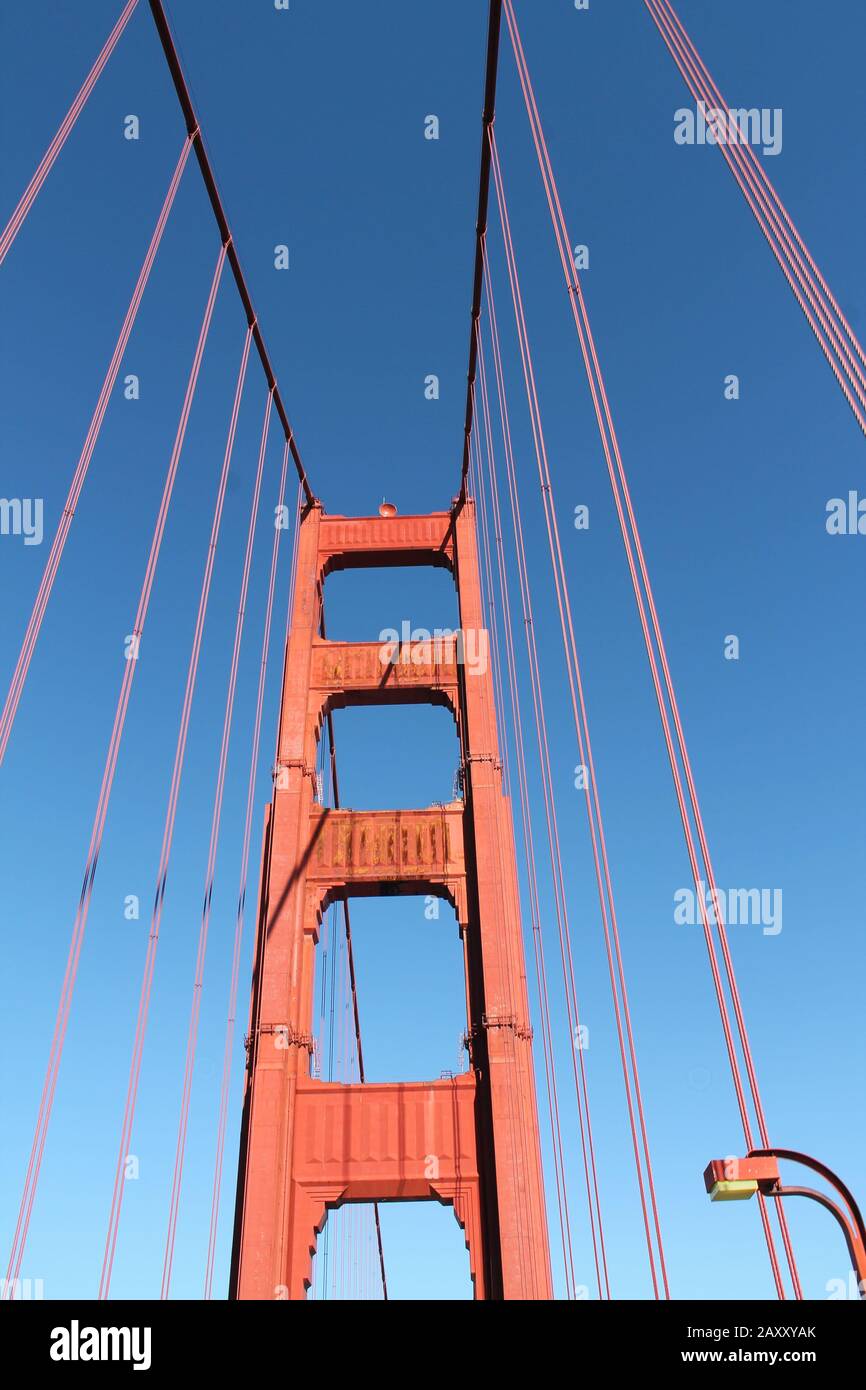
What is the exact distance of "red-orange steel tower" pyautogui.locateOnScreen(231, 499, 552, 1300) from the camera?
17.7 metres

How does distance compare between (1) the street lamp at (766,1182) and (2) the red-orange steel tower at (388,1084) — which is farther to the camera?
(2) the red-orange steel tower at (388,1084)

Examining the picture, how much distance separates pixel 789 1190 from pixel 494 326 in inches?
856

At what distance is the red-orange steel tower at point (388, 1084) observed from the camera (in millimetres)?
17688

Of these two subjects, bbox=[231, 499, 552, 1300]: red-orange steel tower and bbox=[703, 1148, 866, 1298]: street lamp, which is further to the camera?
bbox=[231, 499, 552, 1300]: red-orange steel tower

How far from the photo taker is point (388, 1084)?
770 inches

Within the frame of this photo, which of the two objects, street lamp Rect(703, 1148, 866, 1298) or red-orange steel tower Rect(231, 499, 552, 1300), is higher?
red-orange steel tower Rect(231, 499, 552, 1300)

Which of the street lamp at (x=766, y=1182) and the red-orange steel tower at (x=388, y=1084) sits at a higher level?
the red-orange steel tower at (x=388, y=1084)

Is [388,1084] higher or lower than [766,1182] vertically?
higher

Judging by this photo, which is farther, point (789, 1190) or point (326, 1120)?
point (326, 1120)

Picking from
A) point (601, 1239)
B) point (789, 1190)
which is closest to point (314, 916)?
point (601, 1239)

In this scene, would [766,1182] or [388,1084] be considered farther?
[388,1084]

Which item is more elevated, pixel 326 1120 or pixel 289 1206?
pixel 326 1120

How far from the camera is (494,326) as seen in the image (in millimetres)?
24344
